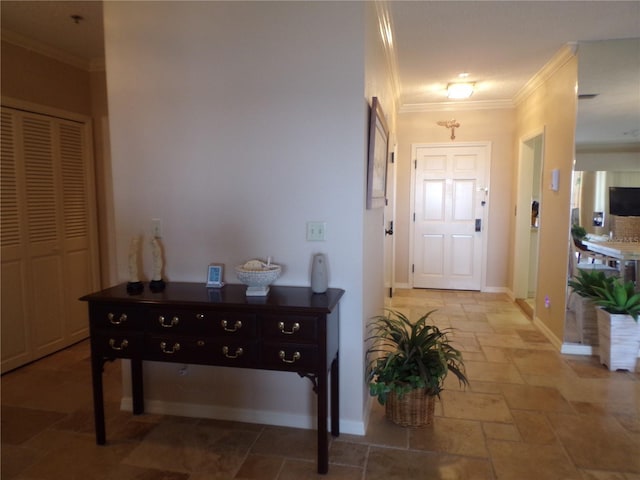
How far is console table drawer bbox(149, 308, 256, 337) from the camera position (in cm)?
189

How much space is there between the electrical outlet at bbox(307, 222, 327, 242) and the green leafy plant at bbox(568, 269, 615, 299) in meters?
2.43

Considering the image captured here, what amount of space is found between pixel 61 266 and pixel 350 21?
312 cm

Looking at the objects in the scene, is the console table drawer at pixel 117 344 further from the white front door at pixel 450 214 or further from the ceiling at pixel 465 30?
the white front door at pixel 450 214

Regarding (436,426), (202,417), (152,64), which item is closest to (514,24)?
(152,64)

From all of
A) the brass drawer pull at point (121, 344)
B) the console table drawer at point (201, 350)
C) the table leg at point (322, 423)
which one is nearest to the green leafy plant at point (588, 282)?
the table leg at point (322, 423)

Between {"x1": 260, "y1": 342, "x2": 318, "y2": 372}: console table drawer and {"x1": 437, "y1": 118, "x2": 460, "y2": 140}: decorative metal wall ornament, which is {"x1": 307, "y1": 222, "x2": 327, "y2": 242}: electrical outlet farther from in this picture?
{"x1": 437, "y1": 118, "x2": 460, "y2": 140}: decorative metal wall ornament

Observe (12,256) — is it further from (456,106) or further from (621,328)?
(456,106)

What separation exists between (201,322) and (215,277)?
348 mm

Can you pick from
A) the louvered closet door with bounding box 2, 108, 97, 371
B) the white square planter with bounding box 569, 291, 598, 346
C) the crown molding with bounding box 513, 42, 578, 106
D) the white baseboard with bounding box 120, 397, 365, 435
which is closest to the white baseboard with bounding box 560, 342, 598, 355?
the white square planter with bounding box 569, 291, 598, 346

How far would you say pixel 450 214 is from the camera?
18.0 feet

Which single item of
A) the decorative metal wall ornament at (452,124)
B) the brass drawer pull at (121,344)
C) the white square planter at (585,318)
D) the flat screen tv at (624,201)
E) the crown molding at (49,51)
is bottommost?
the white square planter at (585,318)

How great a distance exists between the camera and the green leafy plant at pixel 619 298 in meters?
2.97

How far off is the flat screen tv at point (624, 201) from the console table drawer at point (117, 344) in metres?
3.67

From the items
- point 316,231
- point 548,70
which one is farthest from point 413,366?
point 548,70
